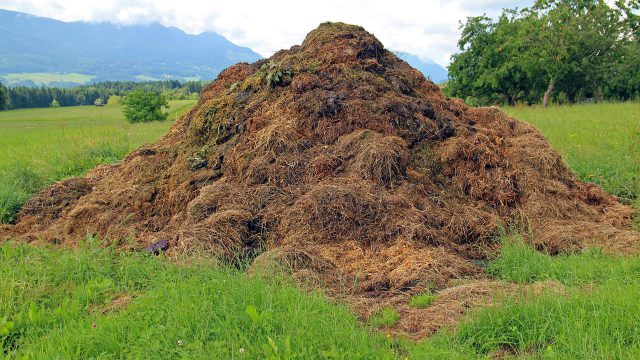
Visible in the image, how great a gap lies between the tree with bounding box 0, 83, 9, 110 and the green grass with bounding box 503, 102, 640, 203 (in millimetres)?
62988

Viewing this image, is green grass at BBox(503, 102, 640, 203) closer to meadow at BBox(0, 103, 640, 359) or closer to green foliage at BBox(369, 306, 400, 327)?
meadow at BBox(0, 103, 640, 359)

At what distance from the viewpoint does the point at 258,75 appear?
729cm

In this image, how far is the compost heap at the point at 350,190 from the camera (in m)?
4.46

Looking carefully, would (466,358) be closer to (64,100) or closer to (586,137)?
(586,137)

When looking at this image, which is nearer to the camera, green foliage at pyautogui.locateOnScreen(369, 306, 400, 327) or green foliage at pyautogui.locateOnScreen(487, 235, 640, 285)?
green foliage at pyautogui.locateOnScreen(369, 306, 400, 327)

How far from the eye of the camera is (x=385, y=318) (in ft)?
11.2

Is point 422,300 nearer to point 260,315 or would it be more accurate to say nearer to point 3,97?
point 260,315

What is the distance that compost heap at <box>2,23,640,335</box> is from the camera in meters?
4.46

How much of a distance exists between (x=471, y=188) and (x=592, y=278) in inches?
79.7

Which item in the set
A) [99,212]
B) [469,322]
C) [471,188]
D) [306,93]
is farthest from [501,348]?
[99,212]

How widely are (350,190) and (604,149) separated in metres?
6.42

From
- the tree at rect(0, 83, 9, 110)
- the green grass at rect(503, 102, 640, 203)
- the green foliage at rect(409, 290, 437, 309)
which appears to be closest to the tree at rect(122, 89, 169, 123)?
the green grass at rect(503, 102, 640, 203)

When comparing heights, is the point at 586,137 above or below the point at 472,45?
below

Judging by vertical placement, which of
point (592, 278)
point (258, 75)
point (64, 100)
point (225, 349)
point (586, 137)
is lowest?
point (64, 100)
